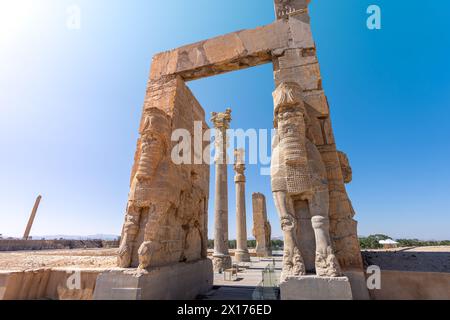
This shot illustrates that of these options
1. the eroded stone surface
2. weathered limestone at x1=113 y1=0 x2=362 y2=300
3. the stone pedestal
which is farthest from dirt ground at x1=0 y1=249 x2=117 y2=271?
the stone pedestal

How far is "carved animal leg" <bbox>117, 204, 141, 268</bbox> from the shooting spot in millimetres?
3500

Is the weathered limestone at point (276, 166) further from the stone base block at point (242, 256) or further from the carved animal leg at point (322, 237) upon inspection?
the stone base block at point (242, 256)

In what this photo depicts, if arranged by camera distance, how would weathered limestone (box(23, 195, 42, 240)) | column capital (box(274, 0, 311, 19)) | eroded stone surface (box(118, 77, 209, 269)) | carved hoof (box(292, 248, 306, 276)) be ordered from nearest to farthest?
carved hoof (box(292, 248, 306, 276)) < eroded stone surface (box(118, 77, 209, 269)) < column capital (box(274, 0, 311, 19)) < weathered limestone (box(23, 195, 42, 240))

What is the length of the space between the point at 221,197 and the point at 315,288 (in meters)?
8.89

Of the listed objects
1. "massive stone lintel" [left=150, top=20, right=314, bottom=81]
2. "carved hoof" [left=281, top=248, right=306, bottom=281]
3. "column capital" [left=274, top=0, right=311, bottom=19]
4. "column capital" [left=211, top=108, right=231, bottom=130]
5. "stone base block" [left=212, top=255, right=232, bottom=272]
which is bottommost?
"stone base block" [left=212, top=255, right=232, bottom=272]

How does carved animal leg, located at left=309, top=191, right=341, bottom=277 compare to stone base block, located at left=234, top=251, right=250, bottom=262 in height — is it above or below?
above

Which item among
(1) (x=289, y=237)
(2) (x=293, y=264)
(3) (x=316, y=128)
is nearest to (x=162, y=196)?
(1) (x=289, y=237)

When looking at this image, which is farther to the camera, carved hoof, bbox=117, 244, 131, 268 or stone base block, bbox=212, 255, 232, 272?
stone base block, bbox=212, 255, 232, 272

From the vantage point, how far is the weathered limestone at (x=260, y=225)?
17.9 metres

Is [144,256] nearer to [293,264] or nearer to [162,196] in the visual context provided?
[162,196]

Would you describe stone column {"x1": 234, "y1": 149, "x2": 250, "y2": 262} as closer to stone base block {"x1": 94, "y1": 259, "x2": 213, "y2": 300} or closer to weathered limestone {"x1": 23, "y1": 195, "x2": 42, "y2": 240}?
stone base block {"x1": 94, "y1": 259, "x2": 213, "y2": 300}

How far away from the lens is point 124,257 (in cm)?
350

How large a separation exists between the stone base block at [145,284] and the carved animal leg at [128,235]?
0.21 m
